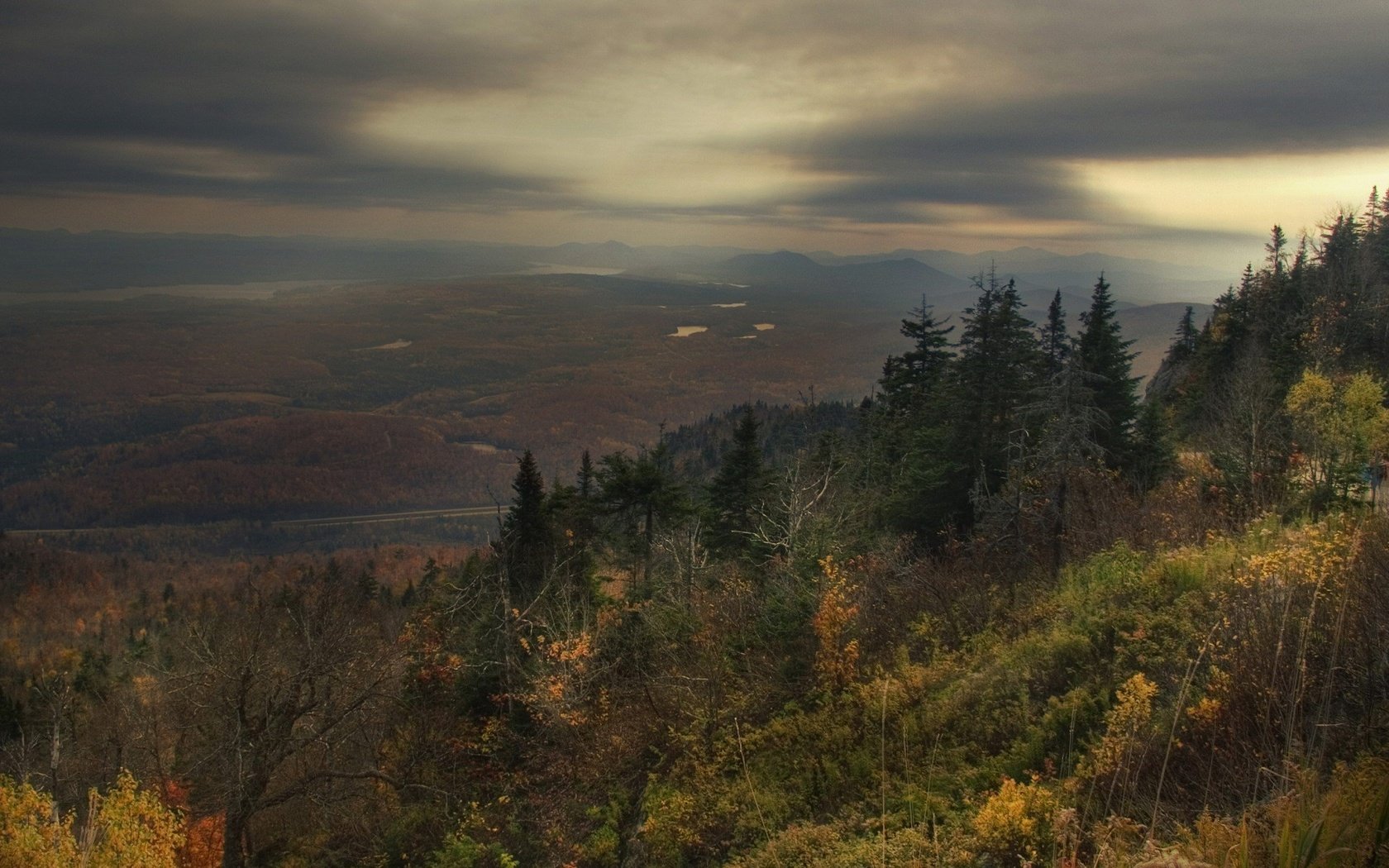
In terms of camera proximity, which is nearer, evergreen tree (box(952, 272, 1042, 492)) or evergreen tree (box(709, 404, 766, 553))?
evergreen tree (box(952, 272, 1042, 492))

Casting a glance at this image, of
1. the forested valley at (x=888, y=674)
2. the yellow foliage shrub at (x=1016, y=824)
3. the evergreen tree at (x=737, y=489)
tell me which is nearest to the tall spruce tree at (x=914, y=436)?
the forested valley at (x=888, y=674)

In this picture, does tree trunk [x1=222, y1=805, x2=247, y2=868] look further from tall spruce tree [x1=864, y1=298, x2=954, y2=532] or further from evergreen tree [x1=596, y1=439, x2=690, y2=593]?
tall spruce tree [x1=864, y1=298, x2=954, y2=532]

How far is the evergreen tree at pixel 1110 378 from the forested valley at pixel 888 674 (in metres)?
0.19

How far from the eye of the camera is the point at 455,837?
14742 millimetres

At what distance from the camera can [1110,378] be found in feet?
96.4

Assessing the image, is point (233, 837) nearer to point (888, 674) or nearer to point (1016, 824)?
point (888, 674)

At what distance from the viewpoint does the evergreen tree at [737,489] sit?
1184 inches

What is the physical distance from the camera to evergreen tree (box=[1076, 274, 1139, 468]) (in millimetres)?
25297

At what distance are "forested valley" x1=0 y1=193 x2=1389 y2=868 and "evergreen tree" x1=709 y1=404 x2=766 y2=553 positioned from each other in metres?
0.14

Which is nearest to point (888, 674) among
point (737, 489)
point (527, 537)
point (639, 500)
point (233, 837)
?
A: point (233, 837)

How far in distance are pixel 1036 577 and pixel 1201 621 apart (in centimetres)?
544

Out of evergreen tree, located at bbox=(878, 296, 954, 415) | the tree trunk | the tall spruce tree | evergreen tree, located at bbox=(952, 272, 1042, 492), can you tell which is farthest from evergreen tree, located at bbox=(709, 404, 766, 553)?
the tree trunk

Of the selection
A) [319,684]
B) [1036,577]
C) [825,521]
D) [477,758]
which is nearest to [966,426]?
[825,521]

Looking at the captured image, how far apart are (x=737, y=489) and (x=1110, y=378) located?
606 inches
